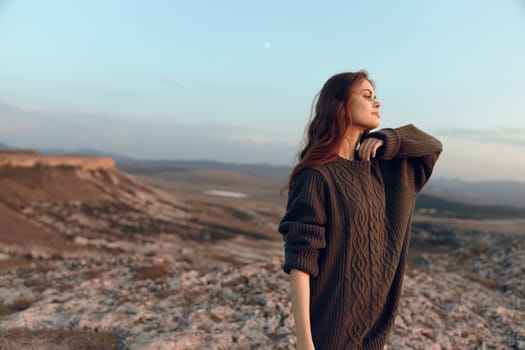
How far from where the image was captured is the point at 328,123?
237 cm

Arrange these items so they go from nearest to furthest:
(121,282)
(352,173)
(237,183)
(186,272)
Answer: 1. (352,173)
2. (121,282)
3. (186,272)
4. (237,183)

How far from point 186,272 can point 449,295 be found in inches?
270

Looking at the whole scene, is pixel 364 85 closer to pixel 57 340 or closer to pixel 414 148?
pixel 414 148

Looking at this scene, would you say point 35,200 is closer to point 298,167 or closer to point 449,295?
point 449,295

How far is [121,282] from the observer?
8555 mm

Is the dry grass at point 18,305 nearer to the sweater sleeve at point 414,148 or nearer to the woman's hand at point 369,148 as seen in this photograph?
the woman's hand at point 369,148

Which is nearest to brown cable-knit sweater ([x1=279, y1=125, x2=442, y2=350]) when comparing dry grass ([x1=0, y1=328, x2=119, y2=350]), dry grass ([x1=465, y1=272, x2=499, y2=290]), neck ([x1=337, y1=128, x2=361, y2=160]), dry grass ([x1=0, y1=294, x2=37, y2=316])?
neck ([x1=337, y1=128, x2=361, y2=160])

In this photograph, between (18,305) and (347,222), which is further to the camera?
(18,305)

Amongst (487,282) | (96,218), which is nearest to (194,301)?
(487,282)

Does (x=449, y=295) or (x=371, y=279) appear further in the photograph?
(x=449, y=295)

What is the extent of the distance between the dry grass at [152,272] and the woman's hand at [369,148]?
768cm

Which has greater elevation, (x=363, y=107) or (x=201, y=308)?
(x=363, y=107)

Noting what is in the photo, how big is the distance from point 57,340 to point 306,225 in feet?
17.0

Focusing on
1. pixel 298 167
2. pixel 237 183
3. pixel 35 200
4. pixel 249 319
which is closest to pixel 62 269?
pixel 249 319
